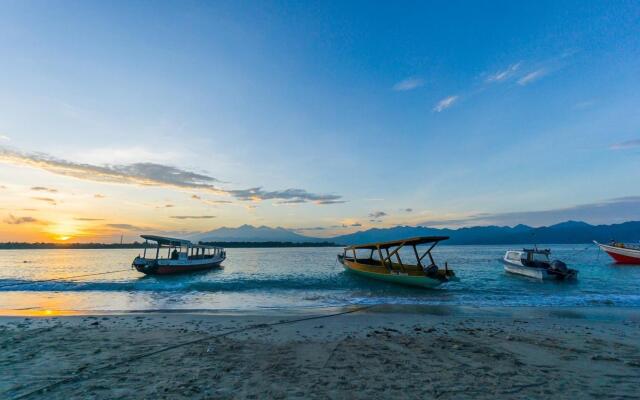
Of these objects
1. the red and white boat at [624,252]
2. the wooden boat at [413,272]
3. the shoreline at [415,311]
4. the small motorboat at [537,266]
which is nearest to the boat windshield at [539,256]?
the small motorboat at [537,266]

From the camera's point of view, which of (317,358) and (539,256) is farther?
(539,256)

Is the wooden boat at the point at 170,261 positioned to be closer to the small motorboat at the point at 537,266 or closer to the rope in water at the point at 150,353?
the rope in water at the point at 150,353

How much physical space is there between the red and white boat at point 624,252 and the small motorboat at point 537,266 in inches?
877

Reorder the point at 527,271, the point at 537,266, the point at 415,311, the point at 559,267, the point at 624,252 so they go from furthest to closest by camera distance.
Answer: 1. the point at 624,252
2. the point at 537,266
3. the point at 527,271
4. the point at 559,267
5. the point at 415,311

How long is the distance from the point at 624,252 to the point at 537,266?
25669 millimetres

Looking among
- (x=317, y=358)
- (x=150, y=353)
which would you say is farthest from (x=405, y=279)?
(x=150, y=353)

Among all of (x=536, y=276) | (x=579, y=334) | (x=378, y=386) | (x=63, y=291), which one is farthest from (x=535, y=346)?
(x=63, y=291)

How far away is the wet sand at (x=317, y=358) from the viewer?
20.1 ft

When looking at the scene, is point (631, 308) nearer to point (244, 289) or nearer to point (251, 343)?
point (251, 343)

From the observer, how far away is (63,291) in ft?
84.7

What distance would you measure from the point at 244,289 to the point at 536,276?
26.7 m

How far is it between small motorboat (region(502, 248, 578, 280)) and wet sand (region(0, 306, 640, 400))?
1924 centimetres

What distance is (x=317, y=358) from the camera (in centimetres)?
811

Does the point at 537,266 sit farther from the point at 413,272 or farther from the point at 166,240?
the point at 166,240
